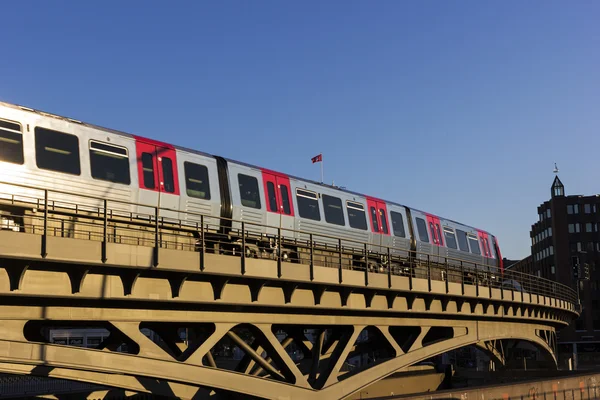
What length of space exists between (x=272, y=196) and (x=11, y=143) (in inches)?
407

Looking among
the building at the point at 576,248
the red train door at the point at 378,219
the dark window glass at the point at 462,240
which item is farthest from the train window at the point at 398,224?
the building at the point at 576,248

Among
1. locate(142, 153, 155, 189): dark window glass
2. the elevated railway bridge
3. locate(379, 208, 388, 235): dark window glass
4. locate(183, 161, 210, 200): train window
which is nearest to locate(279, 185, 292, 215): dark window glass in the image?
the elevated railway bridge

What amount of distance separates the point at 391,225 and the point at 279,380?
14065 mm

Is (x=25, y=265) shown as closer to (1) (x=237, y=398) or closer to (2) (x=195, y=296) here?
(2) (x=195, y=296)

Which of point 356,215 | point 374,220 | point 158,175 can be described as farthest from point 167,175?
point 374,220

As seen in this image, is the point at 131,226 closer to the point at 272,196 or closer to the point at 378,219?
the point at 272,196

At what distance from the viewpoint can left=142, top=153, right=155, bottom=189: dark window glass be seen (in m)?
20.1

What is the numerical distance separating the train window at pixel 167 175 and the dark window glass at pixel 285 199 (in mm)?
5400

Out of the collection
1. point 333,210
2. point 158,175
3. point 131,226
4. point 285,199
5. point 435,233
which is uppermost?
point 158,175

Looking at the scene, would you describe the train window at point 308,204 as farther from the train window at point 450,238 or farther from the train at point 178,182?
the train window at point 450,238

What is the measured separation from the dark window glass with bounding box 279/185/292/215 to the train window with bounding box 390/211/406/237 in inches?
341

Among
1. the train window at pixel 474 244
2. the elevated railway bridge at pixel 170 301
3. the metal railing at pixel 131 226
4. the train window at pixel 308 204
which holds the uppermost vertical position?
the train window at pixel 308 204

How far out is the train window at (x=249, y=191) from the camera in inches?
926

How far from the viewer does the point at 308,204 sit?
2659cm
